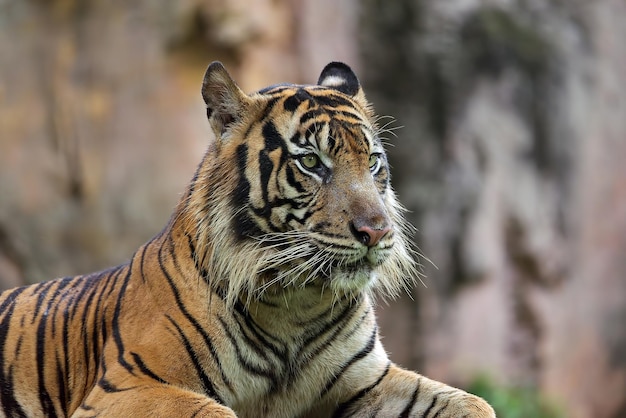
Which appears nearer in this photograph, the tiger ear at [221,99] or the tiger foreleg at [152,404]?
the tiger foreleg at [152,404]

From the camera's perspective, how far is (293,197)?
3.76 metres

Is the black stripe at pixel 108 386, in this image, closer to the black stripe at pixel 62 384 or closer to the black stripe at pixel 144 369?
the black stripe at pixel 144 369

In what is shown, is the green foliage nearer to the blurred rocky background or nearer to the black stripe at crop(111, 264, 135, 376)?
the blurred rocky background

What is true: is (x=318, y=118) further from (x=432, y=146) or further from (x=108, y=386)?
(x=432, y=146)

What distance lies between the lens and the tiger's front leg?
394 centimetres

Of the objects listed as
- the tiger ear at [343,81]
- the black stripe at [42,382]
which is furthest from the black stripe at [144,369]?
the tiger ear at [343,81]

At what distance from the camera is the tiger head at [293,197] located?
12.0 ft

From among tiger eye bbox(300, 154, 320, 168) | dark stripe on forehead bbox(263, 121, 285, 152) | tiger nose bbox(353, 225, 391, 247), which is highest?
dark stripe on forehead bbox(263, 121, 285, 152)

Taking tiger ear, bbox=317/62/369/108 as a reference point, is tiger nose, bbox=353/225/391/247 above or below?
below

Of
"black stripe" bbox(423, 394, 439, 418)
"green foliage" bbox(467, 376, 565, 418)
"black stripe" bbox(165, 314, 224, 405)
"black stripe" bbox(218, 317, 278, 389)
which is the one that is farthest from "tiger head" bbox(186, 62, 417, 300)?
"green foliage" bbox(467, 376, 565, 418)

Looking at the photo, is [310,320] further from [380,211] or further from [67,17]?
[67,17]

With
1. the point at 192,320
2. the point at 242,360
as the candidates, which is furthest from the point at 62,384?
the point at 242,360

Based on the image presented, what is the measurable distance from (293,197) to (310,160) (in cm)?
16

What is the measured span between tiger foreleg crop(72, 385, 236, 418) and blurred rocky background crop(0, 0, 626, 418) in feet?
16.9
